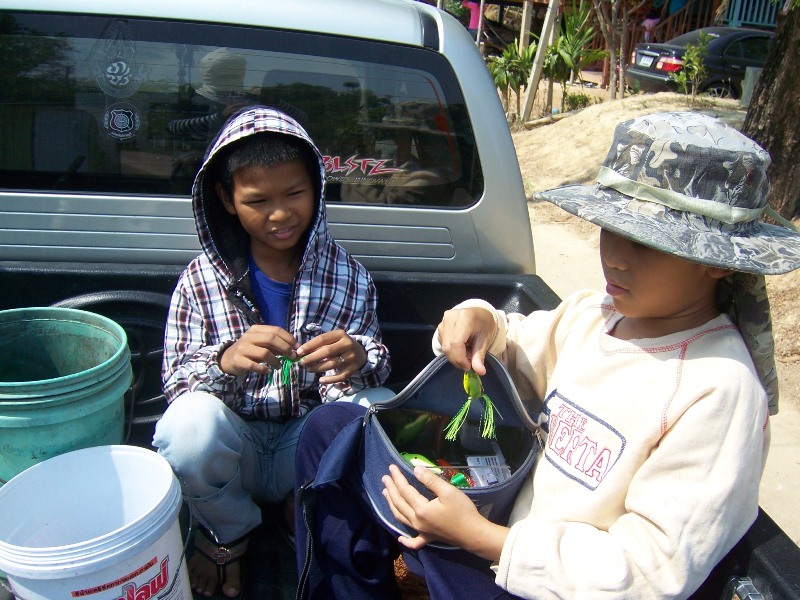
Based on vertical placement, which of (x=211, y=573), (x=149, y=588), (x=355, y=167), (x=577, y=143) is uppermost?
(x=355, y=167)

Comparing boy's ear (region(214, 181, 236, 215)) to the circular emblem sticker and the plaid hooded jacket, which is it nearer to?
the plaid hooded jacket

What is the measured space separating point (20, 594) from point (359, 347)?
939 millimetres

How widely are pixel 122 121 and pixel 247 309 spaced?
76 centimetres

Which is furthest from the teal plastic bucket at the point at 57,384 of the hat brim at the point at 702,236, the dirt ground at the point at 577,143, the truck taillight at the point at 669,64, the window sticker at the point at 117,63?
the truck taillight at the point at 669,64

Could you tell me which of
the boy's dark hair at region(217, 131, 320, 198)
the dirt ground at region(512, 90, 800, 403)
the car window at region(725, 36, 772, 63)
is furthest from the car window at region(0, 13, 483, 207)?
the car window at region(725, 36, 772, 63)

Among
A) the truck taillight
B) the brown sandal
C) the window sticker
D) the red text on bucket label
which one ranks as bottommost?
the brown sandal

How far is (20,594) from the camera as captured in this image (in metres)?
1.29

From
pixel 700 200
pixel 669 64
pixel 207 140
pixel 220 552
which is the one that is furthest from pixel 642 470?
pixel 669 64

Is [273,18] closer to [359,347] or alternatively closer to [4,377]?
[359,347]

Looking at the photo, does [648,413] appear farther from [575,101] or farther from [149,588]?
[575,101]

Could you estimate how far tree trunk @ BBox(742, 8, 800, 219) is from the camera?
17.1 ft

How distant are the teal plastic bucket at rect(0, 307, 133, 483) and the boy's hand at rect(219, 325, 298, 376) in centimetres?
28

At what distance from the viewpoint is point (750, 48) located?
11.8 metres

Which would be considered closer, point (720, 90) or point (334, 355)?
point (334, 355)
